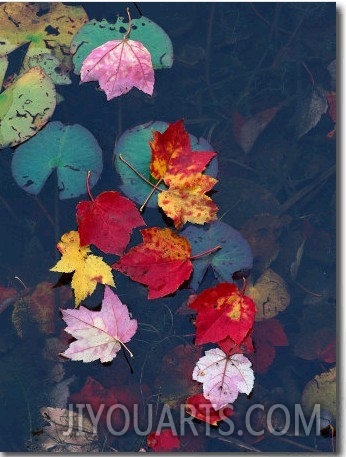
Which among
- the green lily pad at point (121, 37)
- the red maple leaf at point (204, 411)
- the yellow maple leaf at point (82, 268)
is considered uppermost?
the green lily pad at point (121, 37)

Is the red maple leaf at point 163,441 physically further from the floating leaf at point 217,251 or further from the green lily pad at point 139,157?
A: the green lily pad at point 139,157

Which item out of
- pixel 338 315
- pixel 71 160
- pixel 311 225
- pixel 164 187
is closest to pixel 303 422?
pixel 338 315

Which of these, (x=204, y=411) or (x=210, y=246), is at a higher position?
(x=210, y=246)

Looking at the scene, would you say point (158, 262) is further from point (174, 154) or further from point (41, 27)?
point (41, 27)

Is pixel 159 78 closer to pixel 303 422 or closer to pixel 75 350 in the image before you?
Answer: pixel 75 350

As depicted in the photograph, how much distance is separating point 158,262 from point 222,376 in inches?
7.3

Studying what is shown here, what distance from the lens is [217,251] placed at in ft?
3.23

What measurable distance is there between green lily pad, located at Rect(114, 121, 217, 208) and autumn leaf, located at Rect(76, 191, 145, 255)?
24mm

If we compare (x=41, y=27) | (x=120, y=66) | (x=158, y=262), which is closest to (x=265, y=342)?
(x=158, y=262)

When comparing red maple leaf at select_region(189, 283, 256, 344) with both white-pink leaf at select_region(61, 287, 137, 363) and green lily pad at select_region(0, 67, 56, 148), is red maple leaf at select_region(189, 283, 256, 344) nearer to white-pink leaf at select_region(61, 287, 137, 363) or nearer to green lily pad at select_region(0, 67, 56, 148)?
white-pink leaf at select_region(61, 287, 137, 363)

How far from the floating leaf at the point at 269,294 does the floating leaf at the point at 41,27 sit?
428 millimetres

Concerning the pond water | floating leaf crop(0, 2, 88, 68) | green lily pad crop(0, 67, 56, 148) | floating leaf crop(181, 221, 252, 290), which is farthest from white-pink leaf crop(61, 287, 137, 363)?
floating leaf crop(0, 2, 88, 68)

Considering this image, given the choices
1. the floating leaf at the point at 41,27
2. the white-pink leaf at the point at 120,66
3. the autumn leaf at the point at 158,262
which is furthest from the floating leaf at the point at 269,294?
the floating leaf at the point at 41,27

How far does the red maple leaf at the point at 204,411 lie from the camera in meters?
0.98
